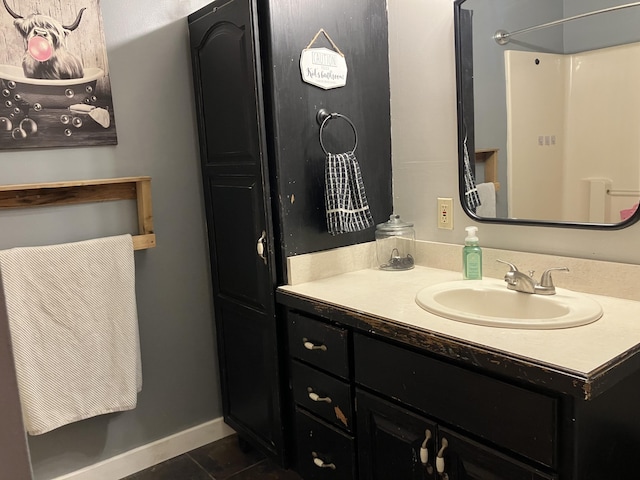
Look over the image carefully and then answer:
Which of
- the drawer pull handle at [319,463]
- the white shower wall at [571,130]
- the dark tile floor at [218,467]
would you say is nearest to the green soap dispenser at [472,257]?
the white shower wall at [571,130]

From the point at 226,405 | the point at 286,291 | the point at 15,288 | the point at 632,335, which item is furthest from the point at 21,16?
the point at 632,335

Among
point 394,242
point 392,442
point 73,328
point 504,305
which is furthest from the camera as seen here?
point 394,242

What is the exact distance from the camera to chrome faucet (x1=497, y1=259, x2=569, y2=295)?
151 cm

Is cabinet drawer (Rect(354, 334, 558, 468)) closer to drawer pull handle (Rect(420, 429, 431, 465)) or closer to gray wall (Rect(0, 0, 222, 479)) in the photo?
drawer pull handle (Rect(420, 429, 431, 465))

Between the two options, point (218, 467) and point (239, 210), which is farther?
point (218, 467)

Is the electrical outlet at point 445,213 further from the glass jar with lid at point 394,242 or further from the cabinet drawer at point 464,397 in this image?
the cabinet drawer at point 464,397

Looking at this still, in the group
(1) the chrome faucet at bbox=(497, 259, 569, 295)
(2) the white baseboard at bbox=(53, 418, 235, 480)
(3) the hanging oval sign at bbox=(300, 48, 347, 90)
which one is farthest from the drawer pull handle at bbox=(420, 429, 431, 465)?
(2) the white baseboard at bbox=(53, 418, 235, 480)

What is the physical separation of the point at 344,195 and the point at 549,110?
2.20 feet

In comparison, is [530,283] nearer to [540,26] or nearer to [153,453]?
[540,26]

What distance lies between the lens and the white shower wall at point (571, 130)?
142cm

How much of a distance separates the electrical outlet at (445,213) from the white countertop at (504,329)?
0.19 metres

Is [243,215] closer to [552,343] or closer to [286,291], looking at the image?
[286,291]

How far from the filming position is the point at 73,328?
192 centimetres

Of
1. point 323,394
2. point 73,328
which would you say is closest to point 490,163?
point 323,394
